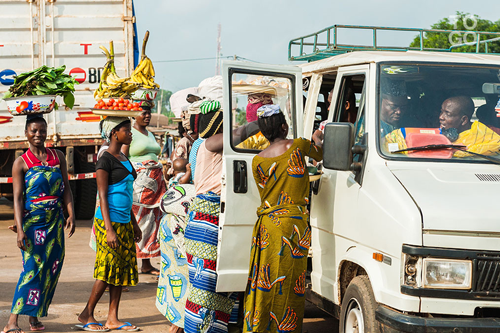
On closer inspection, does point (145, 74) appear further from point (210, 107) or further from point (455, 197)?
point (455, 197)

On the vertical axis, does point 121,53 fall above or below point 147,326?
above

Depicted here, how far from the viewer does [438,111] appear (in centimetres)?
407

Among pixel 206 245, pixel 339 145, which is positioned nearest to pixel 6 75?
pixel 206 245

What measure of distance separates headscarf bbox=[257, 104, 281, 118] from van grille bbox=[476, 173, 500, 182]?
55.5 inches

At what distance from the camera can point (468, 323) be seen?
315 centimetres

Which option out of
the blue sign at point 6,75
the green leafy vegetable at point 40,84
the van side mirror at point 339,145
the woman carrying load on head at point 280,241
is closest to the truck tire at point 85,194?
the blue sign at point 6,75

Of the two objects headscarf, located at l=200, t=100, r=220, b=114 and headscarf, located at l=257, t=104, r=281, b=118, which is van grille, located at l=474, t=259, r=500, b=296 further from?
headscarf, located at l=200, t=100, r=220, b=114

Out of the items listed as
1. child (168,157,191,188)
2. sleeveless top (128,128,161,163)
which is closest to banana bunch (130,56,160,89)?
sleeveless top (128,128,161,163)

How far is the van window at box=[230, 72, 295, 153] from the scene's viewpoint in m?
4.41

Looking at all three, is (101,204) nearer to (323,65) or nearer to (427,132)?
(323,65)

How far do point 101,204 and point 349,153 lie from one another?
2226 mm

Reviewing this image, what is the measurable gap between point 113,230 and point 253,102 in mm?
1573

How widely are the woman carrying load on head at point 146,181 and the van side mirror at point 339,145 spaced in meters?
3.36

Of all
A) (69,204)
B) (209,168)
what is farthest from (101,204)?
(209,168)
